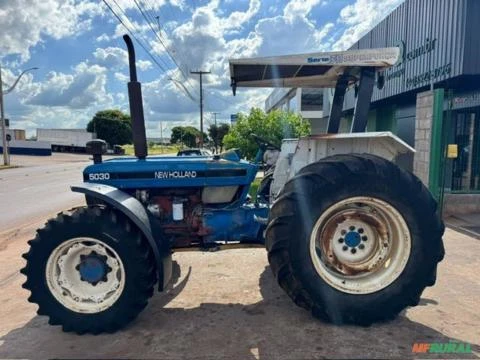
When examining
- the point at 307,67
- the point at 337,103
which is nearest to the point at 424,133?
the point at 337,103

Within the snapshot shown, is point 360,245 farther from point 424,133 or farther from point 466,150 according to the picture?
point 466,150

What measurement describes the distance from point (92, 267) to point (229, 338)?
1.29 metres

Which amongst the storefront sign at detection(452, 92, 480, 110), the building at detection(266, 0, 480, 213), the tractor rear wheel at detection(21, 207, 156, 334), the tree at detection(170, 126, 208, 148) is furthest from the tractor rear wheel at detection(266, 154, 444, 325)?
the tree at detection(170, 126, 208, 148)

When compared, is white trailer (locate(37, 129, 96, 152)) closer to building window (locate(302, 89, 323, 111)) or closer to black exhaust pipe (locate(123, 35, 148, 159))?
building window (locate(302, 89, 323, 111))

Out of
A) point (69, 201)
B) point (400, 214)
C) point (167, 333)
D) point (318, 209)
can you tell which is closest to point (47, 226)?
point (167, 333)

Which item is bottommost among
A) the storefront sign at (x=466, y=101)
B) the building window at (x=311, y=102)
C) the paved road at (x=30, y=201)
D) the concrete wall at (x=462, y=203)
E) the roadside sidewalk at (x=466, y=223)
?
the paved road at (x=30, y=201)

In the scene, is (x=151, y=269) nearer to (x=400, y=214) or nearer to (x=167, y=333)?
(x=167, y=333)

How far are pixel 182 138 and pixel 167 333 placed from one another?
297 feet

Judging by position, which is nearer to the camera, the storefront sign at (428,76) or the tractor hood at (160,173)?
the tractor hood at (160,173)

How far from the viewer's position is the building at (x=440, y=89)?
25.6 ft

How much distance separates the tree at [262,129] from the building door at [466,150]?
194 inches

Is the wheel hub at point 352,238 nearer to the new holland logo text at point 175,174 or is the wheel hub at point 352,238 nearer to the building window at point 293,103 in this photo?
the new holland logo text at point 175,174

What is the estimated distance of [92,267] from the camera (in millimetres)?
3279

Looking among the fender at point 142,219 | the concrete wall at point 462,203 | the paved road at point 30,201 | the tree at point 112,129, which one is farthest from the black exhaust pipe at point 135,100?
the tree at point 112,129
